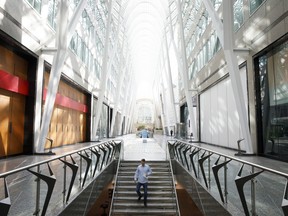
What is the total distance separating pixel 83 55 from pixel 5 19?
15.0 meters

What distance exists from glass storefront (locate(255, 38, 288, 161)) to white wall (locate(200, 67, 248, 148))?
1825 millimetres

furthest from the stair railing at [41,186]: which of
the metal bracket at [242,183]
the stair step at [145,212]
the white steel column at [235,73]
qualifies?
the white steel column at [235,73]

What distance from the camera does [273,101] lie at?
12547 mm

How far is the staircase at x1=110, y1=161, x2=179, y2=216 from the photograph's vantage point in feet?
38.7

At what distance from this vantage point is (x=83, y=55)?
83.0 feet

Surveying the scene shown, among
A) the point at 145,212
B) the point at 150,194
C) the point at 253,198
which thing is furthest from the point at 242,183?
the point at 150,194

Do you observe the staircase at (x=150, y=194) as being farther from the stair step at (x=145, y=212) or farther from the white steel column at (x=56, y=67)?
the white steel column at (x=56, y=67)

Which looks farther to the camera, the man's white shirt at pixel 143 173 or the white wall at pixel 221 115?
the white wall at pixel 221 115

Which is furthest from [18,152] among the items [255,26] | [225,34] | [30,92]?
[255,26]

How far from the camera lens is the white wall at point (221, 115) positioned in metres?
17.6

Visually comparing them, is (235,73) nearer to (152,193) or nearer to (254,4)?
(254,4)

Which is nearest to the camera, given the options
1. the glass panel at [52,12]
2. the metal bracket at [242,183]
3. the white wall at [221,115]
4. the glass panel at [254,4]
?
the metal bracket at [242,183]

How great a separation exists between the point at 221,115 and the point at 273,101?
8.30m

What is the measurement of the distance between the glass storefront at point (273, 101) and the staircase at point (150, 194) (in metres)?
5.06
